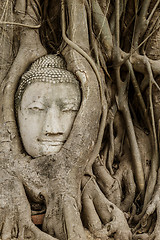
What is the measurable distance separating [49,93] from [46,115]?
159 millimetres

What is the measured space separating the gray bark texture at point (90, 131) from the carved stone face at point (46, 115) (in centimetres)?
7

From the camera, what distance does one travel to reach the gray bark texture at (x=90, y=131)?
2.16m

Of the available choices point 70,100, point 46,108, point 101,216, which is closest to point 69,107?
point 70,100

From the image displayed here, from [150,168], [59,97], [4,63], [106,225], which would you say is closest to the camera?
[106,225]

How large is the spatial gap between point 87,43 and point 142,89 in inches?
26.1

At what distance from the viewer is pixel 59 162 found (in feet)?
7.30

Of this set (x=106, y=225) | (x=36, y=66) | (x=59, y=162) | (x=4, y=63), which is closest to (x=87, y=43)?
(x=36, y=66)

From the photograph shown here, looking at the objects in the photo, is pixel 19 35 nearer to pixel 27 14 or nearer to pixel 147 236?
pixel 27 14

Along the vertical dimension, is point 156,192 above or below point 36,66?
below

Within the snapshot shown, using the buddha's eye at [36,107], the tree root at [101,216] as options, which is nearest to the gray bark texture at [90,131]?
the tree root at [101,216]

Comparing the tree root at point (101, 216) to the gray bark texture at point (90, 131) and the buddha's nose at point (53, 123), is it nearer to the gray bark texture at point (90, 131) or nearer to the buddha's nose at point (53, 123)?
the gray bark texture at point (90, 131)

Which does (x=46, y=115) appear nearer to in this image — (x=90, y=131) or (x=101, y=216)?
(x=90, y=131)

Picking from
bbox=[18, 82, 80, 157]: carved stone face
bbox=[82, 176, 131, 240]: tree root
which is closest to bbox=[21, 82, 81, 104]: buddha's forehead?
bbox=[18, 82, 80, 157]: carved stone face

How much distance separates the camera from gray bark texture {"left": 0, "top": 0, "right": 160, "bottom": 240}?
216cm
